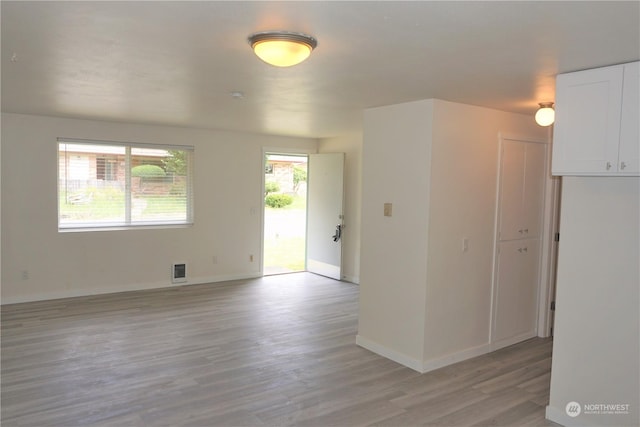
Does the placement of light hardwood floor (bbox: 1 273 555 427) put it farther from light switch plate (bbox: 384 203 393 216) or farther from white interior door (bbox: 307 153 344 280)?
white interior door (bbox: 307 153 344 280)

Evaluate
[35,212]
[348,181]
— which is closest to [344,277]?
[348,181]

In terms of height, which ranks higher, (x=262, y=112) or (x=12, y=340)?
(x=262, y=112)

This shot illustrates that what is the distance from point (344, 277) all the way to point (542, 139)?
147 inches

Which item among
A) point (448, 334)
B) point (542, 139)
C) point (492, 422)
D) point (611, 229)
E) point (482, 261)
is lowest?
point (492, 422)

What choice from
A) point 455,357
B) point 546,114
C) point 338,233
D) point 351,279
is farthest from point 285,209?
point 546,114

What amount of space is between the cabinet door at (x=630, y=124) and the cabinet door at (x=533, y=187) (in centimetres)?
194

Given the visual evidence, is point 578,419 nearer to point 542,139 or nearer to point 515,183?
point 515,183

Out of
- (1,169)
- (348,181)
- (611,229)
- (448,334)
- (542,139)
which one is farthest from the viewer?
(348,181)

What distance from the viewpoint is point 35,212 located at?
5.62 meters

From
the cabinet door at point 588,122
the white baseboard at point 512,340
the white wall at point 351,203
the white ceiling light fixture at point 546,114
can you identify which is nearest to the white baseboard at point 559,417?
the white baseboard at point 512,340

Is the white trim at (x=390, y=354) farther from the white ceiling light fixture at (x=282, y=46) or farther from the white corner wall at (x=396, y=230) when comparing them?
the white ceiling light fixture at (x=282, y=46)

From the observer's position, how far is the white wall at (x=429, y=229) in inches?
149

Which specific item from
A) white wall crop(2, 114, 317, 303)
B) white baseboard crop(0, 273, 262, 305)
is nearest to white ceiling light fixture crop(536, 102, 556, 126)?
white wall crop(2, 114, 317, 303)

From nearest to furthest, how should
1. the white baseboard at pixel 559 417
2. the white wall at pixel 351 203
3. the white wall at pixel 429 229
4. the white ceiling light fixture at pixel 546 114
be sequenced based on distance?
1. the white baseboard at pixel 559 417
2. the white ceiling light fixture at pixel 546 114
3. the white wall at pixel 429 229
4. the white wall at pixel 351 203
